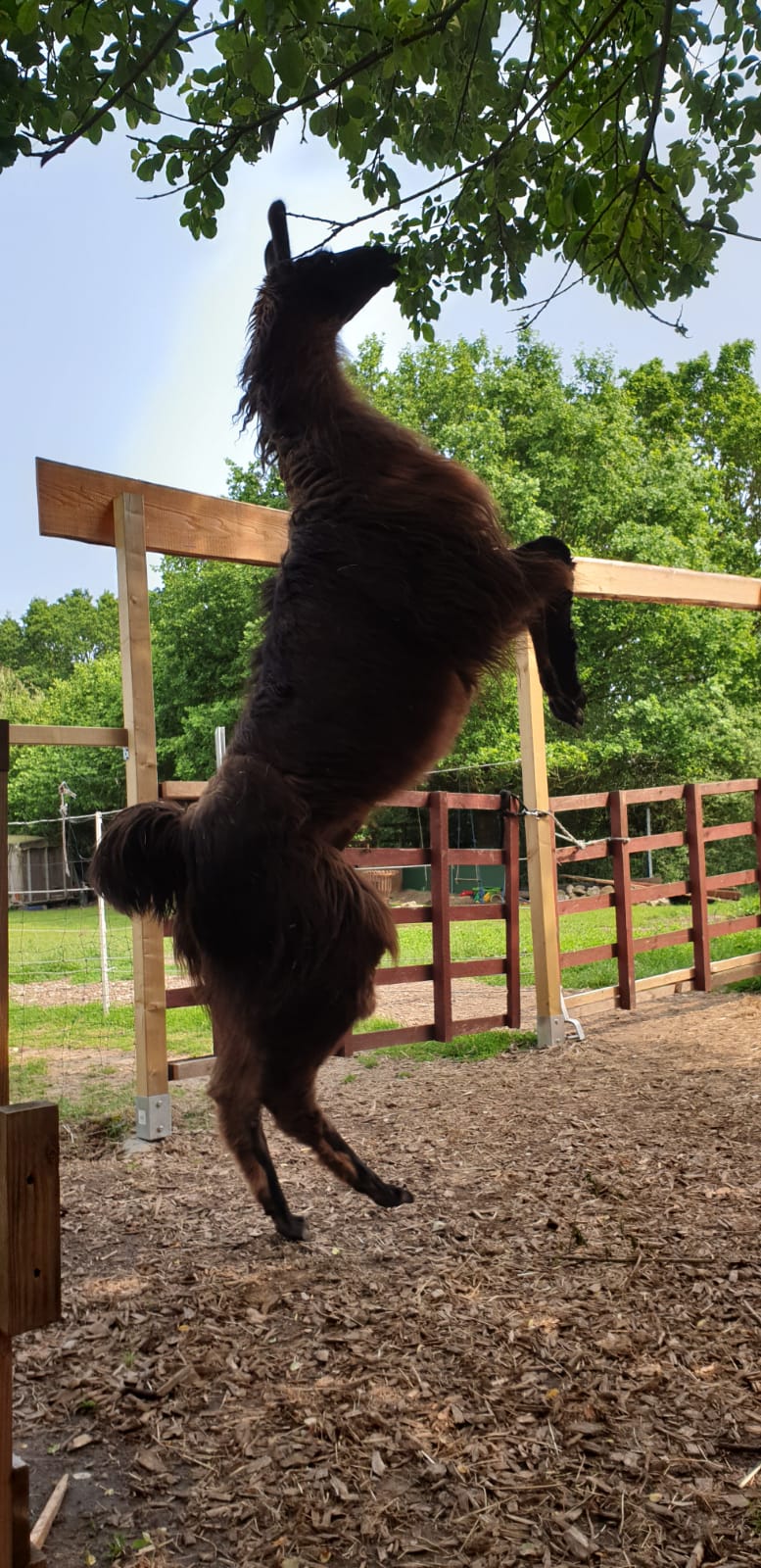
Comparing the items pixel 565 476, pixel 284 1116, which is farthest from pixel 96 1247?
pixel 565 476

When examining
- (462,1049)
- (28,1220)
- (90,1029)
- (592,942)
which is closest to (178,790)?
(28,1220)

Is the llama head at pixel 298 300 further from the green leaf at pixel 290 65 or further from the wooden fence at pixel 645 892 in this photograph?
the wooden fence at pixel 645 892

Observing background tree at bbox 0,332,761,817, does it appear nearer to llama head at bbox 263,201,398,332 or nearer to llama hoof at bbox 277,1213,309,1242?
llama head at bbox 263,201,398,332

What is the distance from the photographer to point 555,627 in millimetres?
1926

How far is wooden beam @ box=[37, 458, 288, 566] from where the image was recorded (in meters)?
2.71

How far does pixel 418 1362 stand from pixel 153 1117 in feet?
5.87

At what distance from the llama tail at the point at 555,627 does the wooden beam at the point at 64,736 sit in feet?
5.74

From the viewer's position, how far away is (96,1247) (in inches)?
112

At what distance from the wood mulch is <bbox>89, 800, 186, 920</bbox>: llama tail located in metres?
1.09

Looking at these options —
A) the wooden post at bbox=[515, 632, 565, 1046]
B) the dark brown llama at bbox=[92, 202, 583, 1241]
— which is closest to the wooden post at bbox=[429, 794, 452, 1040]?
the wooden post at bbox=[515, 632, 565, 1046]

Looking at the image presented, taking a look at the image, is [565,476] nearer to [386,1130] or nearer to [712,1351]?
[386,1130]

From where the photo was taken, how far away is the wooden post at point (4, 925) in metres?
1.34

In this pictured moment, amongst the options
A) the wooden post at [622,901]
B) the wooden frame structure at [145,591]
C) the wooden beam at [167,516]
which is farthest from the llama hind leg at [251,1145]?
the wooden post at [622,901]

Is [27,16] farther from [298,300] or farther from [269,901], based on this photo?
[269,901]
